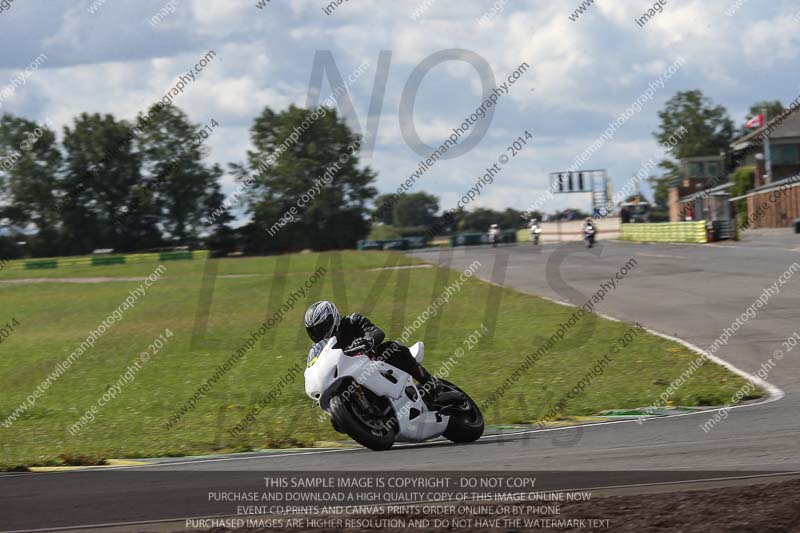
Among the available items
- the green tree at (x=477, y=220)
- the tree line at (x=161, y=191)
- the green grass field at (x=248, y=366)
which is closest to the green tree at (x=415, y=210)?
the green tree at (x=477, y=220)

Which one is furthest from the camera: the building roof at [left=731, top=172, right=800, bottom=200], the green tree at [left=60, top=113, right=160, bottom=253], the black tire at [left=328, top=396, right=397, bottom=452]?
the green tree at [left=60, top=113, right=160, bottom=253]

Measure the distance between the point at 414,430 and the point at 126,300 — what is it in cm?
3386

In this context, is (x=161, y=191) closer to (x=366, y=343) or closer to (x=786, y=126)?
(x=786, y=126)

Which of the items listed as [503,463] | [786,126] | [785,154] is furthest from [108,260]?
[503,463]

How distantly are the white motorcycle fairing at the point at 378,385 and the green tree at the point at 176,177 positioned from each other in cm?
9119

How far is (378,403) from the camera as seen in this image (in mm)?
9586

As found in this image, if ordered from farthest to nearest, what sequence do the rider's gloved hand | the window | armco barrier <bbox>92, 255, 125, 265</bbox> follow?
the window, armco barrier <bbox>92, 255, 125, 265</bbox>, the rider's gloved hand

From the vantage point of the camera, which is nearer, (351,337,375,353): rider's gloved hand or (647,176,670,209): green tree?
(351,337,375,353): rider's gloved hand

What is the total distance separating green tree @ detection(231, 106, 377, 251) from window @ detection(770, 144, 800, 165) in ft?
128

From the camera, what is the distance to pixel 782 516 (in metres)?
6.38

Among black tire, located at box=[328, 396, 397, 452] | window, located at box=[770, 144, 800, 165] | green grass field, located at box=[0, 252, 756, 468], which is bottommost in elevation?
green grass field, located at box=[0, 252, 756, 468]

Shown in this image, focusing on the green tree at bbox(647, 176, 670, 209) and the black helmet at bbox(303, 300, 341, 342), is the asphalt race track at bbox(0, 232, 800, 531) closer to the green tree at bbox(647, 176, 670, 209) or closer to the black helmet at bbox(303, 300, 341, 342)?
the black helmet at bbox(303, 300, 341, 342)

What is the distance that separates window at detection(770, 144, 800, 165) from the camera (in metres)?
80.6

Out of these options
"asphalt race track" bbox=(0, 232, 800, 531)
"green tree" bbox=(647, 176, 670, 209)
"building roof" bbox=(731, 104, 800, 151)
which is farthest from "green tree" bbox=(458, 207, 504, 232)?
"asphalt race track" bbox=(0, 232, 800, 531)
